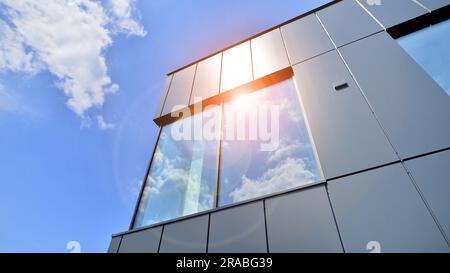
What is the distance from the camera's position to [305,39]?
5641 mm

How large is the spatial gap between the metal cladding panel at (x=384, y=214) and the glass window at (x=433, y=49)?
1.88 meters

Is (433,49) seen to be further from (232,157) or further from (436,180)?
(232,157)

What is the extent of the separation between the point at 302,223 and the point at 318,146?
50.9 inches

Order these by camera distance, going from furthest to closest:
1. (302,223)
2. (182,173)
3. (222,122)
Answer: (222,122), (182,173), (302,223)

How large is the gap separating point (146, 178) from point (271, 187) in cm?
292

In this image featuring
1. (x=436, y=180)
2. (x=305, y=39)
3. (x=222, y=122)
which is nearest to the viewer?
(x=436, y=180)

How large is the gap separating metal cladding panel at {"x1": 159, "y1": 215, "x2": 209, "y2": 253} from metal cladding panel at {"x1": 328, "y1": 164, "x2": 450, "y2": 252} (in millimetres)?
2027

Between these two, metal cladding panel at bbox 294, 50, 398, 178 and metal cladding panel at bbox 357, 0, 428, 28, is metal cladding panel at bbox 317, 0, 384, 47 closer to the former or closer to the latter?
metal cladding panel at bbox 357, 0, 428, 28

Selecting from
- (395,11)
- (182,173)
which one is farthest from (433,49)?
(182,173)

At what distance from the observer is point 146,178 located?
5.20 metres

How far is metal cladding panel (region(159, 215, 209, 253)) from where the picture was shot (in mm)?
3627

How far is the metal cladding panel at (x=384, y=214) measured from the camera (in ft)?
8.25
